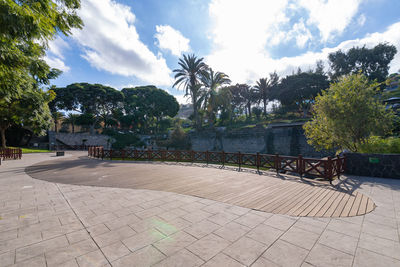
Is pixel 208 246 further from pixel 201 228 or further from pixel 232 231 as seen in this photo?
pixel 232 231

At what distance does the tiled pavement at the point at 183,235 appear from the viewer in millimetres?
2566

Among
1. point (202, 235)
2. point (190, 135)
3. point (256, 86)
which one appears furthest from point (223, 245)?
point (256, 86)

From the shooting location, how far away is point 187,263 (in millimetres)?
2469

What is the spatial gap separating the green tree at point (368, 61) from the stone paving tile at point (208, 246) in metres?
43.8

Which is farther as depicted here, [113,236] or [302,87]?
[302,87]

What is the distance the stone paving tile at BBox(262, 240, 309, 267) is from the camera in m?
2.49

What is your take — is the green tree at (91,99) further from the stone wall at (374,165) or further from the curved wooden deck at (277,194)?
the stone wall at (374,165)

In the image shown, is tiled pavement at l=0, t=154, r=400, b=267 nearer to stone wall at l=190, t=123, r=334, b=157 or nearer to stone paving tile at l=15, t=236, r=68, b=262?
stone paving tile at l=15, t=236, r=68, b=262

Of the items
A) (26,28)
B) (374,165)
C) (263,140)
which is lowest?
(374,165)

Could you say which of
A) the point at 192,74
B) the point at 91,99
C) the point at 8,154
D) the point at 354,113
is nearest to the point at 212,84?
the point at 192,74

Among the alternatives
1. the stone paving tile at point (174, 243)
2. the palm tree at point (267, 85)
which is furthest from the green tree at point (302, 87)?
the stone paving tile at point (174, 243)

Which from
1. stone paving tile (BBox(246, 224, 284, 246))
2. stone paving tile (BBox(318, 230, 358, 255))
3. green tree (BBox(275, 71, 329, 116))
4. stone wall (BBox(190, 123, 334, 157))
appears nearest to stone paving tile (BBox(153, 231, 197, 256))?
stone paving tile (BBox(246, 224, 284, 246))

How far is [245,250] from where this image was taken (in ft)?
9.18

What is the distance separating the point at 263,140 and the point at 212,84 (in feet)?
43.2
